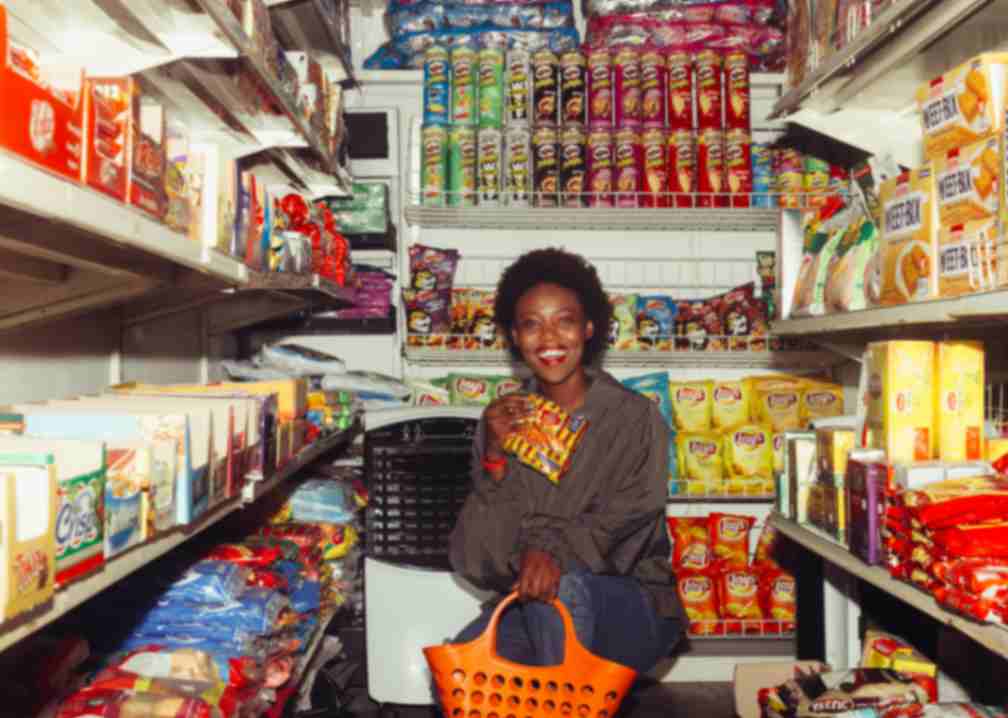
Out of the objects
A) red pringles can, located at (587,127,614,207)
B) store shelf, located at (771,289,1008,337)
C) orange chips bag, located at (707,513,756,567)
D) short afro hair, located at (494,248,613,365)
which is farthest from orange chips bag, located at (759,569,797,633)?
red pringles can, located at (587,127,614,207)

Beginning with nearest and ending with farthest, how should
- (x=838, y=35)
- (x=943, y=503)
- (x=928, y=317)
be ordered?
(x=943, y=503) < (x=928, y=317) < (x=838, y=35)

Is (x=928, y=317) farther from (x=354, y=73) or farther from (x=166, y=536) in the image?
(x=354, y=73)

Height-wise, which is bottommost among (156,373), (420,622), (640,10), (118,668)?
(420,622)

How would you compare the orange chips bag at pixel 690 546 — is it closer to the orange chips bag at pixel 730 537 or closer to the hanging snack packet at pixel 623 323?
the orange chips bag at pixel 730 537

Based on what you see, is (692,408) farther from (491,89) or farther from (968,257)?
(968,257)

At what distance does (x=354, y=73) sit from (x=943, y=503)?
316cm

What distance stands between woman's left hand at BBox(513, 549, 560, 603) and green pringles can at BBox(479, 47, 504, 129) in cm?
209

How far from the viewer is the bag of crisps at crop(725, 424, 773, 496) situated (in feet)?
11.7

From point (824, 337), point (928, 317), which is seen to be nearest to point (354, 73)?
point (824, 337)

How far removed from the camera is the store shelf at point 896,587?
1408mm

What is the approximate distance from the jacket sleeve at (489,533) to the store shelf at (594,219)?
140 cm

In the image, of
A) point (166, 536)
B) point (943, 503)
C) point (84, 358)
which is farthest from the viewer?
point (84, 358)

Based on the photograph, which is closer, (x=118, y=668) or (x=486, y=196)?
(x=118, y=668)

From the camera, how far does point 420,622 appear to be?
125 inches
